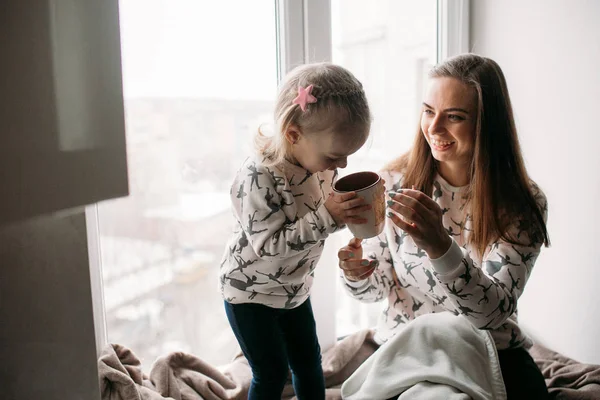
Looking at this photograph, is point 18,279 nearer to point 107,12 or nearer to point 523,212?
point 107,12

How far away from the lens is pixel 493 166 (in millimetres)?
1223

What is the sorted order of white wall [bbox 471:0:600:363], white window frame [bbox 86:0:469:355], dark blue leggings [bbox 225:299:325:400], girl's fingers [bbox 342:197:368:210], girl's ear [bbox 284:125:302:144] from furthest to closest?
white wall [bbox 471:0:600:363] → white window frame [bbox 86:0:469:355] → dark blue leggings [bbox 225:299:325:400] → girl's ear [bbox 284:125:302:144] → girl's fingers [bbox 342:197:368:210]

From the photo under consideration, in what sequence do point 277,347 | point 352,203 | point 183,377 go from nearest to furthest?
point 352,203 → point 277,347 → point 183,377

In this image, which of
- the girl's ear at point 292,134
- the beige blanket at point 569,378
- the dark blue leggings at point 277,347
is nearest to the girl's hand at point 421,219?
the girl's ear at point 292,134

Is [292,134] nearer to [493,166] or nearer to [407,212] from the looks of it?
[407,212]

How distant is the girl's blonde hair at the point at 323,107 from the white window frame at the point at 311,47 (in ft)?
1.41

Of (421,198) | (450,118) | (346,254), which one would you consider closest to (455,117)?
(450,118)

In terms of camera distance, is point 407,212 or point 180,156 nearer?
point 407,212

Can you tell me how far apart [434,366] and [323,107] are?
625mm

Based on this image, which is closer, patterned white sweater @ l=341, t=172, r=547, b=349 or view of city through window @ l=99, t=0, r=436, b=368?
patterned white sweater @ l=341, t=172, r=547, b=349

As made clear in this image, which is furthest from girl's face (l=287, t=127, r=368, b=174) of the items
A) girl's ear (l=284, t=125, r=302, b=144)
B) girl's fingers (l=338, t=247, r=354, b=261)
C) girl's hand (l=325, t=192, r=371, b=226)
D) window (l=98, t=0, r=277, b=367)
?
window (l=98, t=0, r=277, b=367)

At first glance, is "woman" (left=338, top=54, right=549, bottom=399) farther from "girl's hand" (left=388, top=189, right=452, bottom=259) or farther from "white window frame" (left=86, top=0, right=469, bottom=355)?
"white window frame" (left=86, top=0, right=469, bottom=355)

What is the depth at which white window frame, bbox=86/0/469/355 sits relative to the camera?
132 cm

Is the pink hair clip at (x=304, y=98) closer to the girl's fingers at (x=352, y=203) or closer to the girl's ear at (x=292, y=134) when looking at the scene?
the girl's ear at (x=292, y=134)
